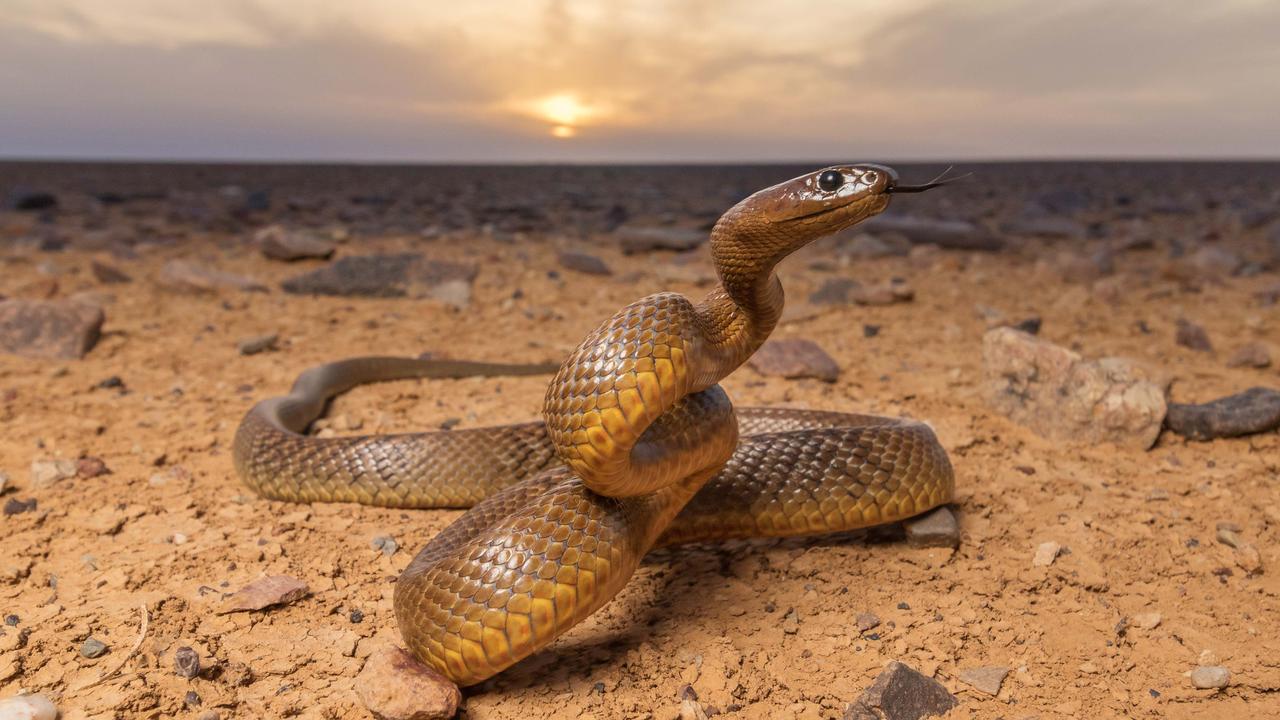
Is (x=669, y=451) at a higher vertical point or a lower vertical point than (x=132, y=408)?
higher

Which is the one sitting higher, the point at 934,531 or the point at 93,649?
the point at 934,531

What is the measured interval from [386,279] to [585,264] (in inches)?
109

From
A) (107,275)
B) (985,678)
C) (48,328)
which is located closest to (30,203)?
(107,275)

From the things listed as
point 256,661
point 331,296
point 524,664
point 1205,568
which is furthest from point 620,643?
point 331,296

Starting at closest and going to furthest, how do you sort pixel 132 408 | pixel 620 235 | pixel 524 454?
pixel 524 454 < pixel 132 408 < pixel 620 235

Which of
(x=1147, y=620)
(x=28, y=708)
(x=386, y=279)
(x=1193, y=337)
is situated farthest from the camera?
(x=386, y=279)

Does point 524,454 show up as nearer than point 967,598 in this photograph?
No

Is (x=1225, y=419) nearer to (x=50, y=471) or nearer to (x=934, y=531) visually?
(x=934, y=531)

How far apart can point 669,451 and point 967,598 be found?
1.57m

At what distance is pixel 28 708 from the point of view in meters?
2.85

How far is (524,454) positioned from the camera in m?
4.89

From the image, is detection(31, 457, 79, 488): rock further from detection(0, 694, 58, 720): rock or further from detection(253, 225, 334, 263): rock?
detection(253, 225, 334, 263): rock

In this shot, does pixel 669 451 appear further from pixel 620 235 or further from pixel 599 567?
pixel 620 235

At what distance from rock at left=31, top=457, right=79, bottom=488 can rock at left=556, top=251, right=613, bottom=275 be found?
7470 millimetres
